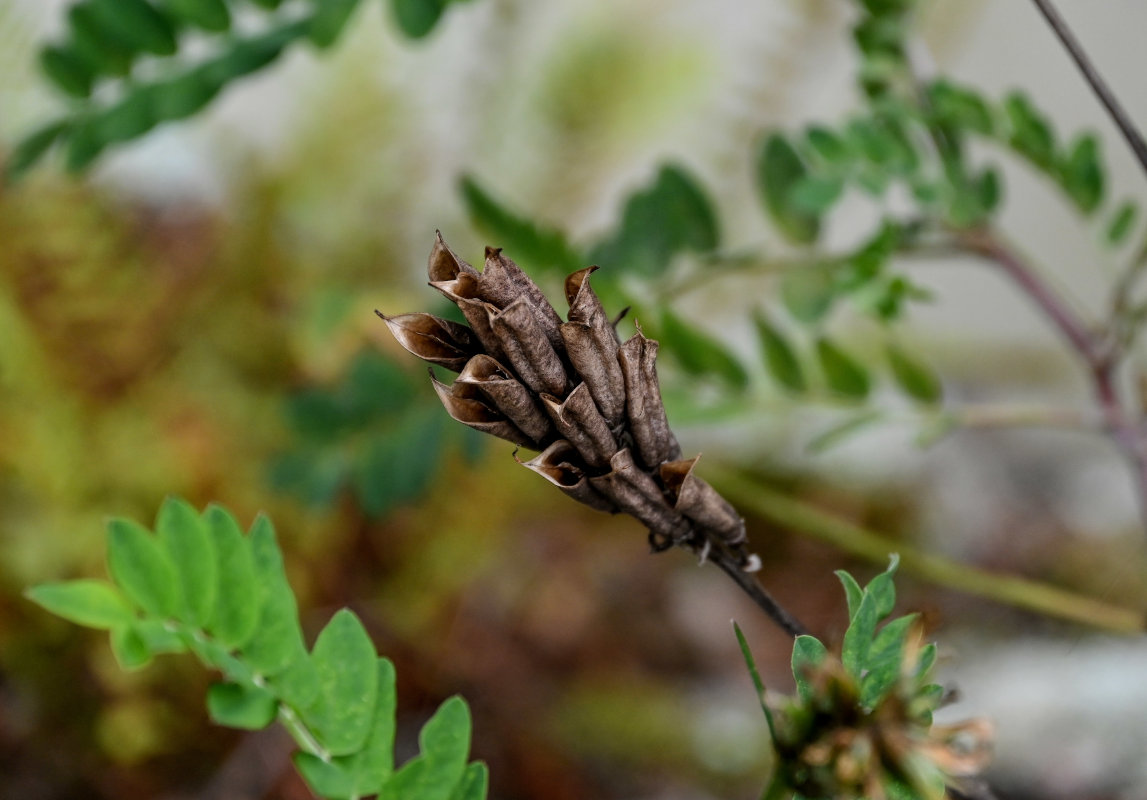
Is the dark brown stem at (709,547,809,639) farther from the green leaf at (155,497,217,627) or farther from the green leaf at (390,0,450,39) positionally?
the green leaf at (390,0,450,39)

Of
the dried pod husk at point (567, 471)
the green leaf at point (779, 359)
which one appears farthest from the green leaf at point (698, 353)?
the dried pod husk at point (567, 471)

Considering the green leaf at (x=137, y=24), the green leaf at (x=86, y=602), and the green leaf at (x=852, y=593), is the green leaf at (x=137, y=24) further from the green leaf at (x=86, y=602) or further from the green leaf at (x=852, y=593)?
the green leaf at (x=852, y=593)

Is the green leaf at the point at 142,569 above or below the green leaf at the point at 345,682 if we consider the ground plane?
above

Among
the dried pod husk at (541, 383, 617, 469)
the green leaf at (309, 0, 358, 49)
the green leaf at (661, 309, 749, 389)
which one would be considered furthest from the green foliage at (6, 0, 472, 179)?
the dried pod husk at (541, 383, 617, 469)

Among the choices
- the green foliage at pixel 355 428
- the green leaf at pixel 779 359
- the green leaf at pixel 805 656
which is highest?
the green leaf at pixel 805 656

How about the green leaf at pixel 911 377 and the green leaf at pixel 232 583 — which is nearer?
the green leaf at pixel 232 583

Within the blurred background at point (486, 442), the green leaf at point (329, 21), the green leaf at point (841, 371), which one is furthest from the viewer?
the blurred background at point (486, 442)

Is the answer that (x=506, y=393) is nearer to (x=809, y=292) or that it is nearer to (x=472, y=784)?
(x=472, y=784)

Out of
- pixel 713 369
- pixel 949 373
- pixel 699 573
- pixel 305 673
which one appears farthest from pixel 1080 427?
pixel 949 373
